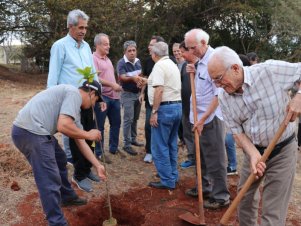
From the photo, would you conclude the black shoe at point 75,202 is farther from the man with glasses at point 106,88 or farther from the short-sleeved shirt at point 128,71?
the short-sleeved shirt at point 128,71

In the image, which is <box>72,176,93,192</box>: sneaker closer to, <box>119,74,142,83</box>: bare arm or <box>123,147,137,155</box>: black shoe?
<box>123,147,137,155</box>: black shoe

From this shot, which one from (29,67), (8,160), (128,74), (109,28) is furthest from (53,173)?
(29,67)

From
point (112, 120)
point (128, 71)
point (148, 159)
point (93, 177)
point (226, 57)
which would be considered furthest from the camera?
point (128, 71)

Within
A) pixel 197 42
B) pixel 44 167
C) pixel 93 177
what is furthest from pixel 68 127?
pixel 93 177

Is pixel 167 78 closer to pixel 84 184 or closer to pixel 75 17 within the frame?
pixel 75 17

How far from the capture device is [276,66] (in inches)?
108

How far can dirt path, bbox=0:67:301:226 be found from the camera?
160 inches

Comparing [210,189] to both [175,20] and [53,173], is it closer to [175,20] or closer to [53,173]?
[53,173]

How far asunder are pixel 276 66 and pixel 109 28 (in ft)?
42.6

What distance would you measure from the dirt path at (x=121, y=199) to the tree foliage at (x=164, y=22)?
989 centimetres

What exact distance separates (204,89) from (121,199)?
5.58 ft

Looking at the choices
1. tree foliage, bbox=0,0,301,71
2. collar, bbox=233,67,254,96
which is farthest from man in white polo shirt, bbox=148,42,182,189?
A: tree foliage, bbox=0,0,301,71

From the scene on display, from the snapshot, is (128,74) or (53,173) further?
(128,74)

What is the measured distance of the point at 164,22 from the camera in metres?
16.8
